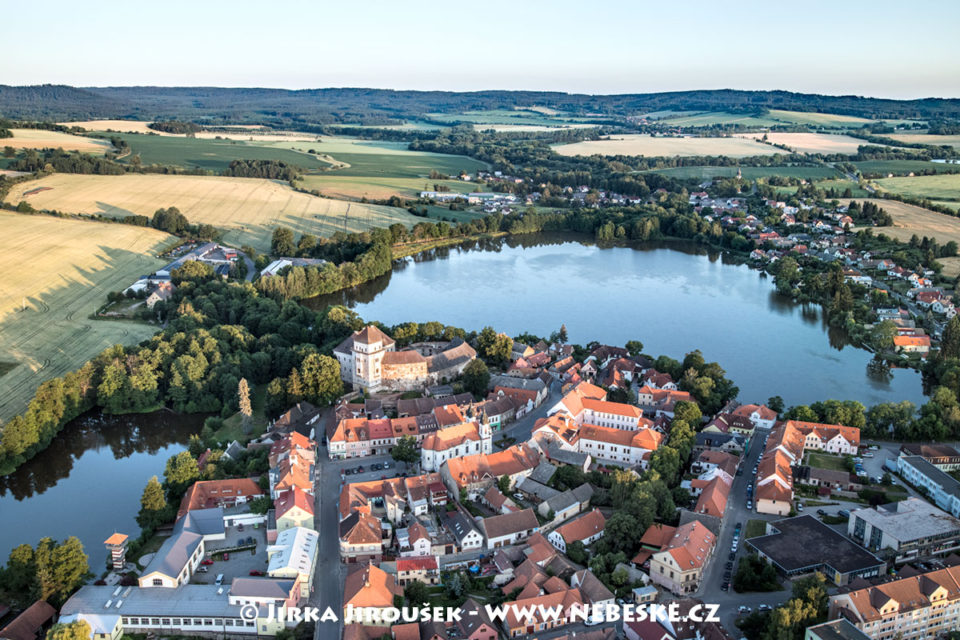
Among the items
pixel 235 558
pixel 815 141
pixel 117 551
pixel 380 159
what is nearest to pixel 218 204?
pixel 380 159

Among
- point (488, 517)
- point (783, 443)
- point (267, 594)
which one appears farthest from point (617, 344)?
point (267, 594)

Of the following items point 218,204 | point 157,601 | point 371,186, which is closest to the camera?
point 157,601

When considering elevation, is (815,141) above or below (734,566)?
above

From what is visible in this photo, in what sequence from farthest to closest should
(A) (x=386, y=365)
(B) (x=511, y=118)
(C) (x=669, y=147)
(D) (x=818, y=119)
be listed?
1. (B) (x=511, y=118)
2. (D) (x=818, y=119)
3. (C) (x=669, y=147)
4. (A) (x=386, y=365)

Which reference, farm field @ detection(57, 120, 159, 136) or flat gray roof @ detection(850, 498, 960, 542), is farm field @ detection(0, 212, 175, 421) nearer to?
flat gray roof @ detection(850, 498, 960, 542)

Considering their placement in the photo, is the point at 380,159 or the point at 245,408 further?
the point at 380,159

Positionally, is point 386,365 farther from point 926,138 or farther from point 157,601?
point 926,138

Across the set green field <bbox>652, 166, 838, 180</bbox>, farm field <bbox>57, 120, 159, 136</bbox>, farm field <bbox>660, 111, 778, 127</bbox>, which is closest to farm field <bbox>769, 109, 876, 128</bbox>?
farm field <bbox>660, 111, 778, 127</bbox>
